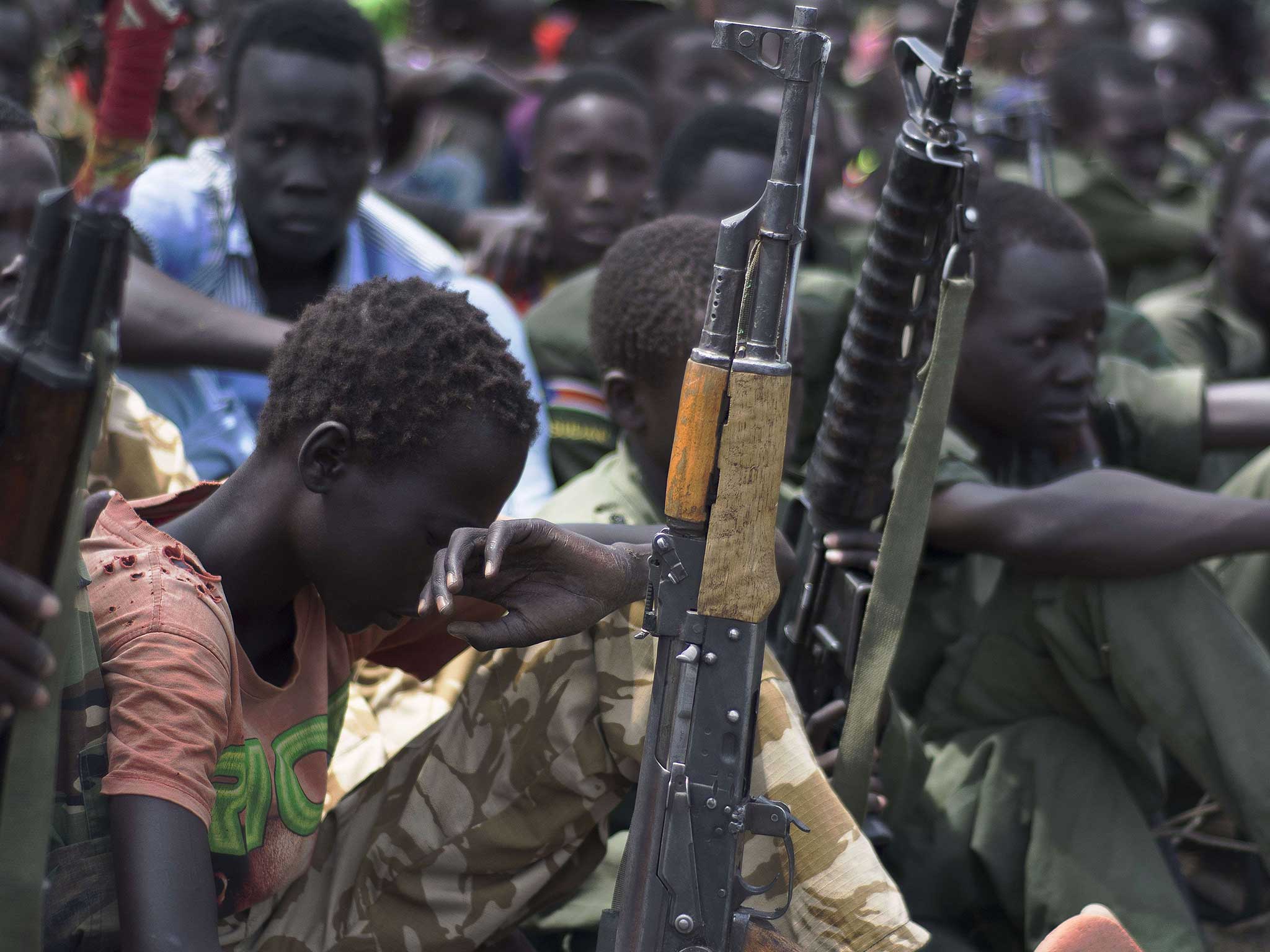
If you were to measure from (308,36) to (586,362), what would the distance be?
99cm

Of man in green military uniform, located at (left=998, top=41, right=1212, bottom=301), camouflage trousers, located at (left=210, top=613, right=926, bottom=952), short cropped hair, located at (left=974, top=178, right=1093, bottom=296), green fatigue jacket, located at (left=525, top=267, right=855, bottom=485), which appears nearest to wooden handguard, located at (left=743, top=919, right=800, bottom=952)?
camouflage trousers, located at (left=210, top=613, right=926, bottom=952)

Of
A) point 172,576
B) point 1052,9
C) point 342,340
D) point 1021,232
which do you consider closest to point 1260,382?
point 1021,232

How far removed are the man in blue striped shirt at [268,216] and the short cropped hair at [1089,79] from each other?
366cm

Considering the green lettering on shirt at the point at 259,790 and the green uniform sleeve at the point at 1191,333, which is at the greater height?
the green uniform sleeve at the point at 1191,333

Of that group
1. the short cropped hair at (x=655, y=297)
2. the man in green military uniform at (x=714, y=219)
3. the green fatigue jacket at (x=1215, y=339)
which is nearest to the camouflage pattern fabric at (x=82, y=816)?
the short cropped hair at (x=655, y=297)

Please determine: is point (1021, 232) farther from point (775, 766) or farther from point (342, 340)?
point (342, 340)

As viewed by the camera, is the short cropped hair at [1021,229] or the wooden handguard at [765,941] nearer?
the wooden handguard at [765,941]

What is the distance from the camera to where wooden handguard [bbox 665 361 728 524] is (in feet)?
5.84

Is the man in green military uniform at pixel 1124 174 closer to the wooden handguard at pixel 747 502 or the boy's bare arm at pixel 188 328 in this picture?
the boy's bare arm at pixel 188 328

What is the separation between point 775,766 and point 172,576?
0.86 m

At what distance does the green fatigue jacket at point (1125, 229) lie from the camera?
5445 mm

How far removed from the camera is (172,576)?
182 cm

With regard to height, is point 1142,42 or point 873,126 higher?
point 1142,42

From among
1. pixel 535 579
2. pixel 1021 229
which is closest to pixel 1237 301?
pixel 1021 229
